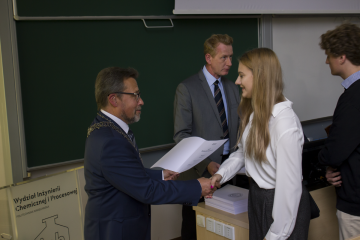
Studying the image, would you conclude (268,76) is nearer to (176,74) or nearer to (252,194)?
(252,194)

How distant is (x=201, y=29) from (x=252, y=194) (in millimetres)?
2261

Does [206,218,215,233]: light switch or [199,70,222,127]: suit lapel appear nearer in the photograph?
[206,218,215,233]: light switch

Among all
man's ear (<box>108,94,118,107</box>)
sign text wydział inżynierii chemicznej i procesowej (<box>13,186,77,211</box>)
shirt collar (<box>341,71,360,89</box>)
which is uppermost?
shirt collar (<box>341,71,360,89</box>)

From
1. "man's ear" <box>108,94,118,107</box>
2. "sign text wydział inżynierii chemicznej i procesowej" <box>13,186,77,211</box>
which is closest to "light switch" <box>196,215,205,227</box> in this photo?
"man's ear" <box>108,94,118,107</box>

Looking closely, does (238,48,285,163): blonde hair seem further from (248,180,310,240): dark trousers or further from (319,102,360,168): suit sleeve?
(319,102,360,168): suit sleeve

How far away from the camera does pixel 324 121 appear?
4.68 meters

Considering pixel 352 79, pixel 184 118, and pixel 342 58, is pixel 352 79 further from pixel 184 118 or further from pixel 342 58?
pixel 184 118

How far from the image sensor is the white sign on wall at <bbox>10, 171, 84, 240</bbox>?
2.25 meters

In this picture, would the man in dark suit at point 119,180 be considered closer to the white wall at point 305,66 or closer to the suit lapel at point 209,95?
the suit lapel at point 209,95

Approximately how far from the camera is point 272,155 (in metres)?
1.58

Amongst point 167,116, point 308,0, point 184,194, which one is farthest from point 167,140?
point 308,0

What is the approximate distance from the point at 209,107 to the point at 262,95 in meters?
1.25

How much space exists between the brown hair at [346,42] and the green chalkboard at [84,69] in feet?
5.82

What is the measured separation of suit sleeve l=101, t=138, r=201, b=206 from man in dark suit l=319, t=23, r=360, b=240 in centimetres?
91
